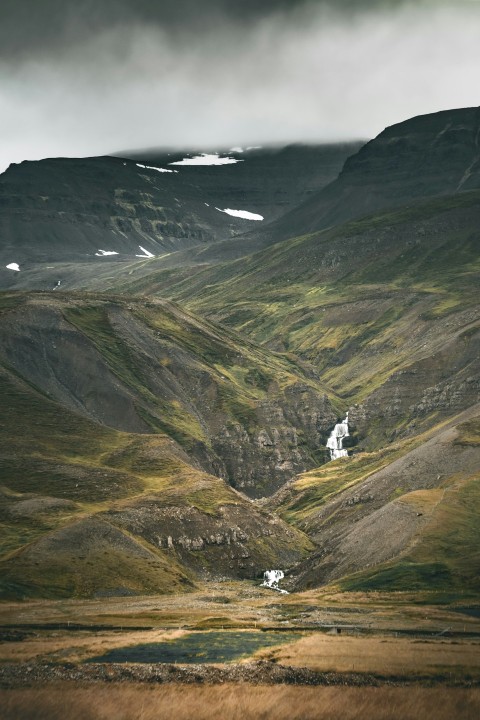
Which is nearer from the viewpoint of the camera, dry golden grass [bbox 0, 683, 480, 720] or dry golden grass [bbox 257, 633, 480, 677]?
dry golden grass [bbox 0, 683, 480, 720]

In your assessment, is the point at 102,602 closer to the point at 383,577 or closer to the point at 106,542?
the point at 106,542

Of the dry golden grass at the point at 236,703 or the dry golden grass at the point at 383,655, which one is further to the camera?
the dry golden grass at the point at 383,655

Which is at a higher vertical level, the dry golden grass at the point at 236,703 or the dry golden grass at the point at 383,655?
the dry golden grass at the point at 236,703

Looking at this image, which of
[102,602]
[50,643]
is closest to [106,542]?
[102,602]

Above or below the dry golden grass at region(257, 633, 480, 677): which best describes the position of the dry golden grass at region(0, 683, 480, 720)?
above
